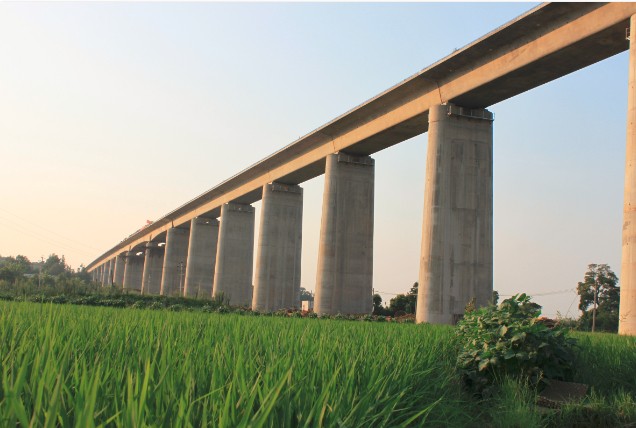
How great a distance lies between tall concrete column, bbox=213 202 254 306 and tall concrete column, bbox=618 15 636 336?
41891 millimetres

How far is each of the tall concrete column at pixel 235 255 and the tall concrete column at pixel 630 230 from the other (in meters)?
41.9

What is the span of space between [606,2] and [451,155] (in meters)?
9.89

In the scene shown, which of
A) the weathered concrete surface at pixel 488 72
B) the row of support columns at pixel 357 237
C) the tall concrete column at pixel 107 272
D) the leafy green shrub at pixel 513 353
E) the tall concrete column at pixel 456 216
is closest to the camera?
the leafy green shrub at pixel 513 353

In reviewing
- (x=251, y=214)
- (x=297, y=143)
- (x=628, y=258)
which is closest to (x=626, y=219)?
(x=628, y=258)

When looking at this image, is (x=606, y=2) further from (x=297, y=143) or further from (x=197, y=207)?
(x=197, y=207)

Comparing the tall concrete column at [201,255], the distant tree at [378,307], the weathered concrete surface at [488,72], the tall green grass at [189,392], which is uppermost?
the weathered concrete surface at [488,72]

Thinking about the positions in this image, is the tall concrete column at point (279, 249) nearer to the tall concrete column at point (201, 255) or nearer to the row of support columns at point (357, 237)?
the row of support columns at point (357, 237)

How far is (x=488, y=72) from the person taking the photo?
2727cm

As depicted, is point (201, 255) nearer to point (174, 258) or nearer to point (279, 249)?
point (174, 258)

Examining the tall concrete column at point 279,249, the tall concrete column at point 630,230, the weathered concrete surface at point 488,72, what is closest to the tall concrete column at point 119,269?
the tall concrete column at point 279,249

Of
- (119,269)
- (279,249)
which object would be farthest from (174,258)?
(119,269)

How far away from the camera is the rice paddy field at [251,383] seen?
254 centimetres

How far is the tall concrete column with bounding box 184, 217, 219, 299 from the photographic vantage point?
217ft

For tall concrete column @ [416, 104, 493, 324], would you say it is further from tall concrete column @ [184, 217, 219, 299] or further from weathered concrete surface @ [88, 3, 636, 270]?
tall concrete column @ [184, 217, 219, 299]
